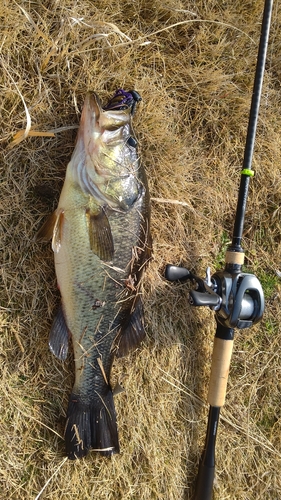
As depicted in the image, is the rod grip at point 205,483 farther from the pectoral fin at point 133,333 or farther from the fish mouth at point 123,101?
the fish mouth at point 123,101

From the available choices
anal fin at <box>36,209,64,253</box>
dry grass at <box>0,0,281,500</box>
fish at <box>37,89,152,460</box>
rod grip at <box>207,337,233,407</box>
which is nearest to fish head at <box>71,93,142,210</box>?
fish at <box>37,89,152,460</box>

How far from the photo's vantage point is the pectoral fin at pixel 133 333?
2.39 meters

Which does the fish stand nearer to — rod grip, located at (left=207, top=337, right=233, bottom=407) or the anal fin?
the anal fin

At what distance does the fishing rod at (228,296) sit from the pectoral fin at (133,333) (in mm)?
252

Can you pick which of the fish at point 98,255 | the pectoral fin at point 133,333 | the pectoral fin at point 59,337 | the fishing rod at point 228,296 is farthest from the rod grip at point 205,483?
the pectoral fin at point 59,337

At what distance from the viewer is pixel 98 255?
2.12 metres

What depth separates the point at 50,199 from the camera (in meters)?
2.37

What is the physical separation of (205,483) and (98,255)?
148cm

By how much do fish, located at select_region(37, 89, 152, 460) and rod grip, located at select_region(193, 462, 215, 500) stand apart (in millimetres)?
575

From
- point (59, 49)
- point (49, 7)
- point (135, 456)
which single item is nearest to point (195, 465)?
point (135, 456)

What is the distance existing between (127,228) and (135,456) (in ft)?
4.45

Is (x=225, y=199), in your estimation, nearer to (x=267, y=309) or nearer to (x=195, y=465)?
(x=267, y=309)

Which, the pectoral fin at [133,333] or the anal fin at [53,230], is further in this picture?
the pectoral fin at [133,333]

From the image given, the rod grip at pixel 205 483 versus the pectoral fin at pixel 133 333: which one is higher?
the pectoral fin at pixel 133 333
